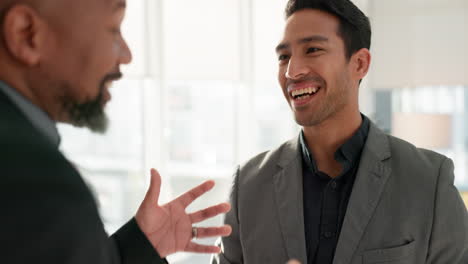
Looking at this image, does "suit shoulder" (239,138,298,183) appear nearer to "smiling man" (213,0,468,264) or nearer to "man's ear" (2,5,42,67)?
"smiling man" (213,0,468,264)

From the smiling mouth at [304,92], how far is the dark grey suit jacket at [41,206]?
1039mm

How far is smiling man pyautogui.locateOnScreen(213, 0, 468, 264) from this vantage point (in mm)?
1470

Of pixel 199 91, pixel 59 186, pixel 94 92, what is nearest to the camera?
pixel 59 186

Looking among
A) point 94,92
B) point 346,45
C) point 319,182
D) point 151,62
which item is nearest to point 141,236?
point 94,92

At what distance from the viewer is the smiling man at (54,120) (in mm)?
631

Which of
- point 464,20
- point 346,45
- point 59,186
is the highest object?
point 464,20

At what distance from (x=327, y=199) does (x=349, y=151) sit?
7.1 inches

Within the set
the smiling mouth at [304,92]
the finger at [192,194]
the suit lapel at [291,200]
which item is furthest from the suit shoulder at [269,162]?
the finger at [192,194]

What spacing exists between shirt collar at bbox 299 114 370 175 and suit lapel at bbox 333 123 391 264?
31mm

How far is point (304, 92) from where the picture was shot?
1.62 meters

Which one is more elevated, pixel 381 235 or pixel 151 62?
pixel 151 62

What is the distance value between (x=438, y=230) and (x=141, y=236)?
95 centimetres

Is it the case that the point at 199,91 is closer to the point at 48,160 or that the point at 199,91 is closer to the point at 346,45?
the point at 346,45

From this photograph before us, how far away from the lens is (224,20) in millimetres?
5555
